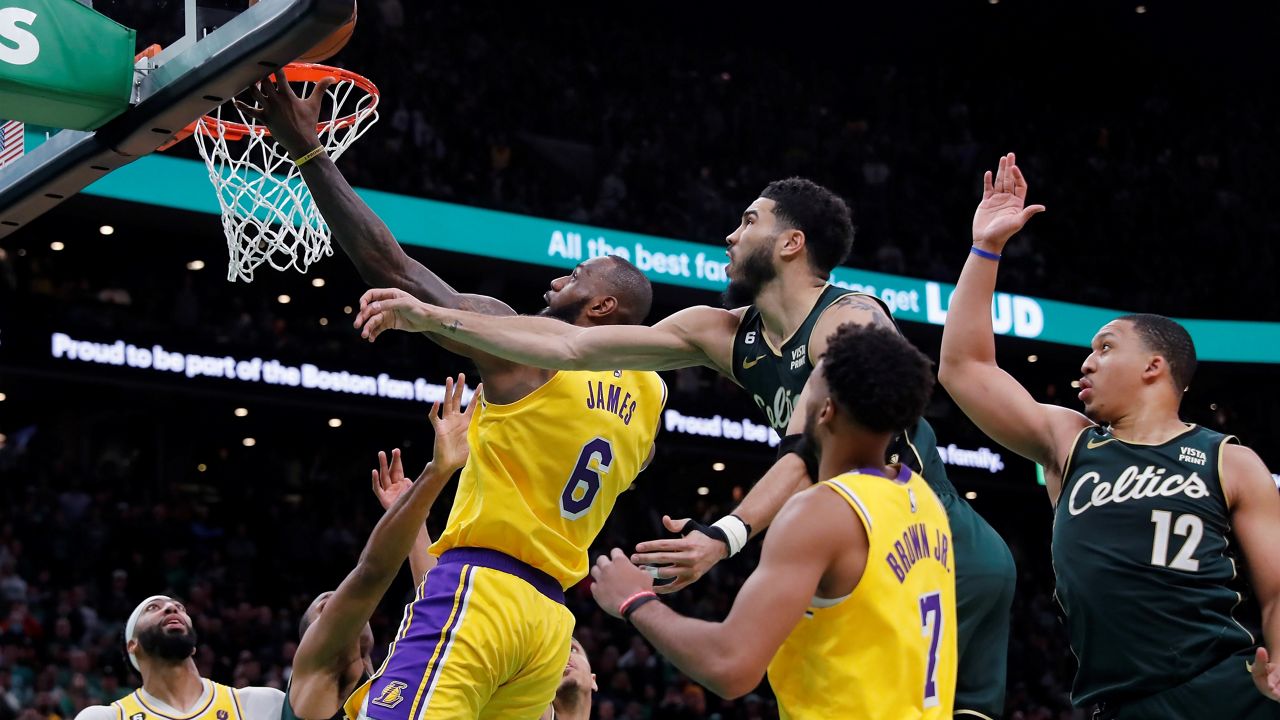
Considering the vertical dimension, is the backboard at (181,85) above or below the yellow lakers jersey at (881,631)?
above

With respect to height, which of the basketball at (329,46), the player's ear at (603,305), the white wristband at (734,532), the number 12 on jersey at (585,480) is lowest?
the white wristband at (734,532)

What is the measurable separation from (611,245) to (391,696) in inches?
554

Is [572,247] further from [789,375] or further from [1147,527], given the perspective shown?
[1147,527]

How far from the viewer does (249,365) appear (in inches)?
676

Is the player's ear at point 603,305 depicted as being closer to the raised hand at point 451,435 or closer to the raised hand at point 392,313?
the raised hand at point 451,435

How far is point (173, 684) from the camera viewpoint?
6.52 meters

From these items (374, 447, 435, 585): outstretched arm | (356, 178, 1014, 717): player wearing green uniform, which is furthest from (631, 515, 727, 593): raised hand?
(374, 447, 435, 585): outstretched arm

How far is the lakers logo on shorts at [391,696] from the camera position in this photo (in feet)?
16.0

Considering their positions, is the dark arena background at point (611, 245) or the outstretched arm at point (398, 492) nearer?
the outstretched arm at point (398, 492)

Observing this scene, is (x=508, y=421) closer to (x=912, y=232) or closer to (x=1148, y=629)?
(x=1148, y=629)

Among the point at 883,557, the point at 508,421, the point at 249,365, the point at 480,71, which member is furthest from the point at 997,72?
the point at 883,557

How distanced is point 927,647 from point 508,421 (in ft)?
7.43

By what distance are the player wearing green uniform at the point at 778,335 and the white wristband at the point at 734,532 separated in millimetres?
364

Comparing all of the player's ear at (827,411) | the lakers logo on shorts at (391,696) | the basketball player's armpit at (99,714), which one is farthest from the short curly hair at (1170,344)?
the basketball player's armpit at (99,714)
